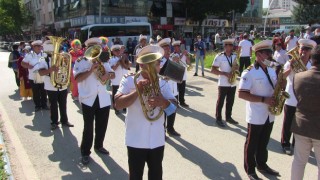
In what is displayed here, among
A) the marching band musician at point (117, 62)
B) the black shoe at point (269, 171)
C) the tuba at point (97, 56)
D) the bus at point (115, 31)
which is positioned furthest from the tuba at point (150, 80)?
the bus at point (115, 31)

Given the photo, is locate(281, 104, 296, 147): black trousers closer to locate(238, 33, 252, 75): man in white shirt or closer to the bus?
locate(238, 33, 252, 75): man in white shirt

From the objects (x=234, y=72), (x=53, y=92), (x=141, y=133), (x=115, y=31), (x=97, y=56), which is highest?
(x=115, y=31)

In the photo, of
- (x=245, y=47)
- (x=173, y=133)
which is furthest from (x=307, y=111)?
(x=245, y=47)

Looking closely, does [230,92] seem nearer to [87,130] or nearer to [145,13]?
[87,130]

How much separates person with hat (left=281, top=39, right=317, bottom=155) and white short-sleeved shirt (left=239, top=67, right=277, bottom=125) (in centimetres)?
43

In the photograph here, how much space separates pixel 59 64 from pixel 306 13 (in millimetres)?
47019

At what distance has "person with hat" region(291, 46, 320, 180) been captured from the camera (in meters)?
3.52

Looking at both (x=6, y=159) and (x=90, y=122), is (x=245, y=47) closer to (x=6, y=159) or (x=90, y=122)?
(x=90, y=122)

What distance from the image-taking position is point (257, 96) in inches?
179

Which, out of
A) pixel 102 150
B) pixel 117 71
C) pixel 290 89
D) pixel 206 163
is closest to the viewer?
pixel 206 163

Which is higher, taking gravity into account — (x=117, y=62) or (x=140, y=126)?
(x=117, y=62)

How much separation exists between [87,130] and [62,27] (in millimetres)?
43167

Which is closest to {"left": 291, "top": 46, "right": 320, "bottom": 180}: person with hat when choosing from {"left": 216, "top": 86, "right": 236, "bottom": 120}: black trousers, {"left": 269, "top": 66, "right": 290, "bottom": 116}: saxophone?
{"left": 269, "top": 66, "right": 290, "bottom": 116}: saxophone

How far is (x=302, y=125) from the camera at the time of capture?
368cm
